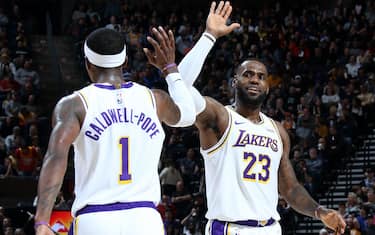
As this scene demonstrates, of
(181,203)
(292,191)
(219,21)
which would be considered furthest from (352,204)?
(219,21)

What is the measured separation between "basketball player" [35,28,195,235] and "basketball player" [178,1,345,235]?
1684 mm

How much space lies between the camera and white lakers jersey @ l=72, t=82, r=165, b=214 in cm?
507

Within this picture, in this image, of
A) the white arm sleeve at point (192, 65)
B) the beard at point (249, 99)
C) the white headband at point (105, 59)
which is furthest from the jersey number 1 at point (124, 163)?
the beard at point (249, 99)

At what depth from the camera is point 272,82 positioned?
1973 centimetres

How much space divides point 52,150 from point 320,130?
1287cm

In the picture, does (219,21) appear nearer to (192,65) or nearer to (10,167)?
(192,65)

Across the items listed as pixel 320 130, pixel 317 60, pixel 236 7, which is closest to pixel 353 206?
pixel 320 130

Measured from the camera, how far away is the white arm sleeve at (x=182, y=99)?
5.58 m

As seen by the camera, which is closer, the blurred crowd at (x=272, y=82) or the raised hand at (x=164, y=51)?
the raised hand at (x=164, y=51)

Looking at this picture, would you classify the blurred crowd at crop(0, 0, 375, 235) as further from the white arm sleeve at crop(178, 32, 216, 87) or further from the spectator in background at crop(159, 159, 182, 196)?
the white arm sleeve at crop(178, 32, 216, 87)

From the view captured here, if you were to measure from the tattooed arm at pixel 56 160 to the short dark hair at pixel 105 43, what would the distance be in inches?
17.7

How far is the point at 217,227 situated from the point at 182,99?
6.45 feet

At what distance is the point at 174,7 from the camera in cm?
2527

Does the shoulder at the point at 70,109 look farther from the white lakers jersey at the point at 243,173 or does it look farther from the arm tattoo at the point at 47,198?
the white lakers jersey at the point at 243,173
